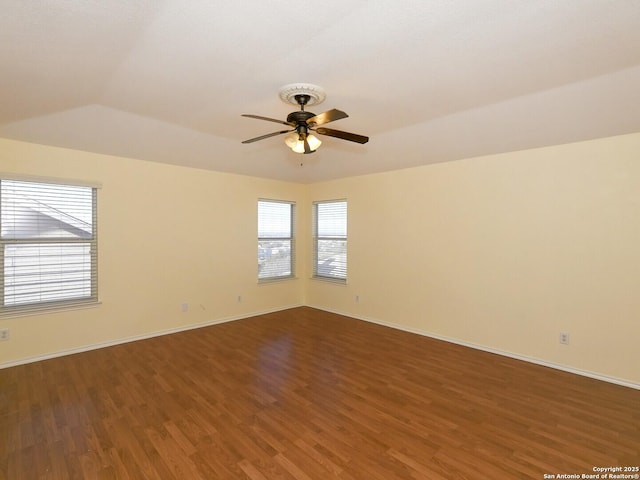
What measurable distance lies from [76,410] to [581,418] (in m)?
3.93

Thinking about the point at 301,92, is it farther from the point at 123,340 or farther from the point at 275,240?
the point at 123,340

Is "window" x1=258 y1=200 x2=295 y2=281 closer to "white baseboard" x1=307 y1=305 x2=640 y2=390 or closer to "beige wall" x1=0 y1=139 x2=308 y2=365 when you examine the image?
"beige wall" x1=0 y1=139 x2=308 y2=365

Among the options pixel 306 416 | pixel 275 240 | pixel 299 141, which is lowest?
pixel 306 416

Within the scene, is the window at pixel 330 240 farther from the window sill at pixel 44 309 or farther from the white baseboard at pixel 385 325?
the window sill at pixel 44 309

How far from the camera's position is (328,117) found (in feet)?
7.44

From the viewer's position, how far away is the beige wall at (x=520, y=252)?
3057mm

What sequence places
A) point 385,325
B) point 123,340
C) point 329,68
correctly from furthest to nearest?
point 385,325 → point 123,340 → point 329,68

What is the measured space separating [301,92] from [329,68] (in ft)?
1.13

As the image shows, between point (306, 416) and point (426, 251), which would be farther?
point (426, 251)

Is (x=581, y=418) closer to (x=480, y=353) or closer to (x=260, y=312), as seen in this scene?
(x=480, y=353)

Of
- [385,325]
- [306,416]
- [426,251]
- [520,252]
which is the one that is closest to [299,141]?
[306,416]

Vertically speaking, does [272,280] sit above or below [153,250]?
below

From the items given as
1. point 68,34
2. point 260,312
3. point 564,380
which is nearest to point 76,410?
point 68,34

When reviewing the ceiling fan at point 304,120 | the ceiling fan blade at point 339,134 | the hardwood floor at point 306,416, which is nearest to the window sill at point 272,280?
the hardwood floor at point 306,416
